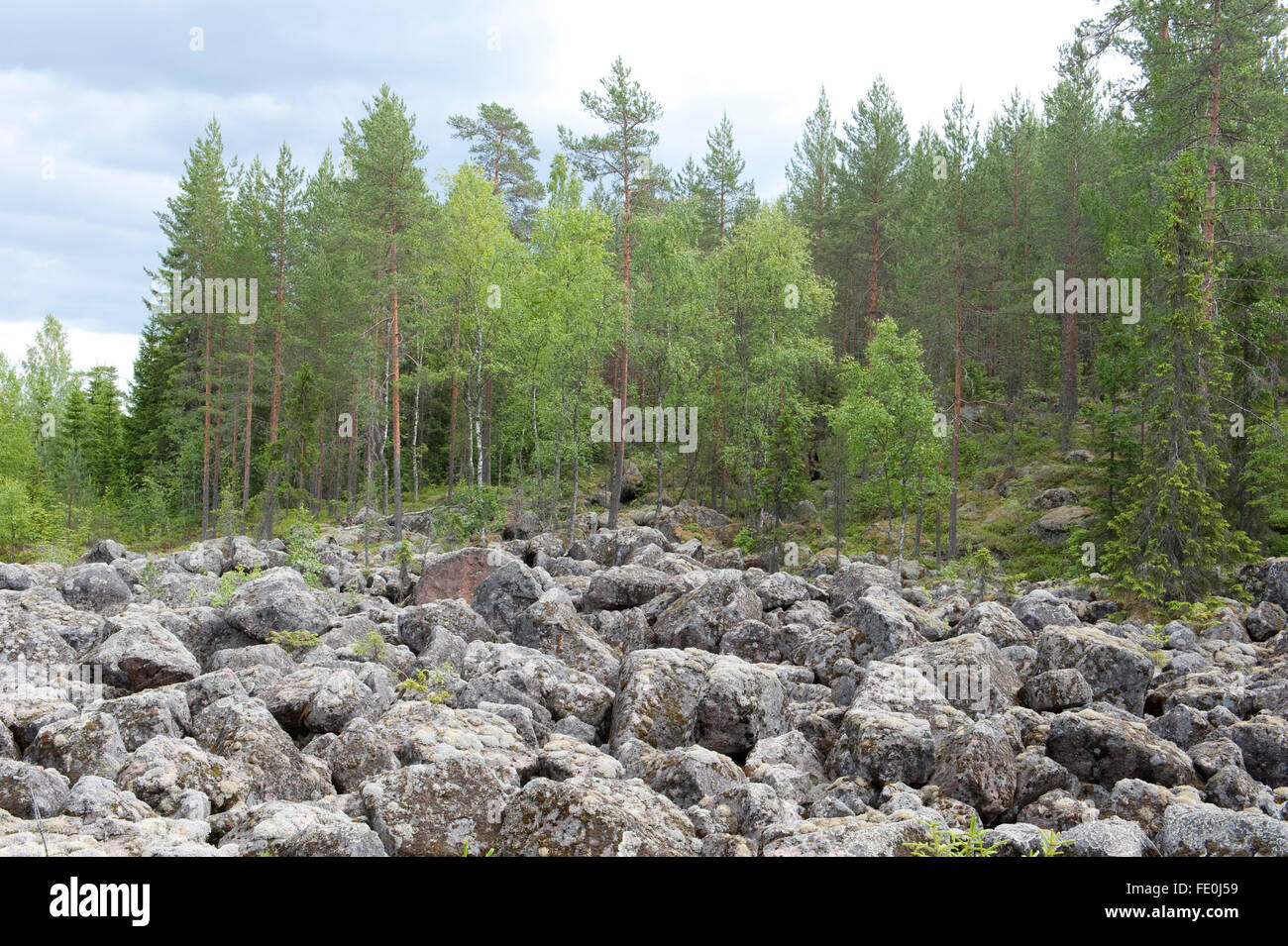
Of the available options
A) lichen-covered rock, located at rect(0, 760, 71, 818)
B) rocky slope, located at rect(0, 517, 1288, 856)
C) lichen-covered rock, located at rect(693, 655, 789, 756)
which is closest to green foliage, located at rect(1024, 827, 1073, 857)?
rocky slope, located at rect(0, 517, 1288, 856)

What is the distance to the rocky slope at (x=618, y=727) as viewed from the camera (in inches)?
285

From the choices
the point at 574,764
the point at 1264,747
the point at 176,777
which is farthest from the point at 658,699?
the point at 1264,747

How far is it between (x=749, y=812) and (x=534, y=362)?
30503 mm

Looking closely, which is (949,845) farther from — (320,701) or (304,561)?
(304,561)

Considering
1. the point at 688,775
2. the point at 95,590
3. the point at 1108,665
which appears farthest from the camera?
the point at 95,590

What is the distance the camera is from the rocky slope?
23.7 ft

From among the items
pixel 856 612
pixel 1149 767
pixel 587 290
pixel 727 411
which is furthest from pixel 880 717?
pixel 727 411

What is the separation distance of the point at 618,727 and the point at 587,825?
4067 millimetres

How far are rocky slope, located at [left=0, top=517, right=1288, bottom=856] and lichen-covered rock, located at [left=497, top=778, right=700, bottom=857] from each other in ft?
0.08

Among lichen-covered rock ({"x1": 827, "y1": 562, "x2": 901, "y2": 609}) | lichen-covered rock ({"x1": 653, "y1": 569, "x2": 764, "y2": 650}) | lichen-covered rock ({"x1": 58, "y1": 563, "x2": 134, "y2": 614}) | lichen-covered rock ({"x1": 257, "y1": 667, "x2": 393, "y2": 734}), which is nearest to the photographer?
lichen-covered rock ({"x1": 257, "y1": 667, "x2": 393, "y2": 734})

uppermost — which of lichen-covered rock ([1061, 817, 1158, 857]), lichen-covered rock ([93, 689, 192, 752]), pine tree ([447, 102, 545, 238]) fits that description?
pine tree ([447, 102, 545, 238])

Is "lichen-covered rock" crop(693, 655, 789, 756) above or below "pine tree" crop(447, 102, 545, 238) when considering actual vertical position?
below

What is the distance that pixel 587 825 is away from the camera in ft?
23.2

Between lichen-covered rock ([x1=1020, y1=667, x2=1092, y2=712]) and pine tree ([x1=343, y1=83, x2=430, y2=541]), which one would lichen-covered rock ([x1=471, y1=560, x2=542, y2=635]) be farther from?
pine tree ([x1=343, y1=83, x2=430, y2=541])
